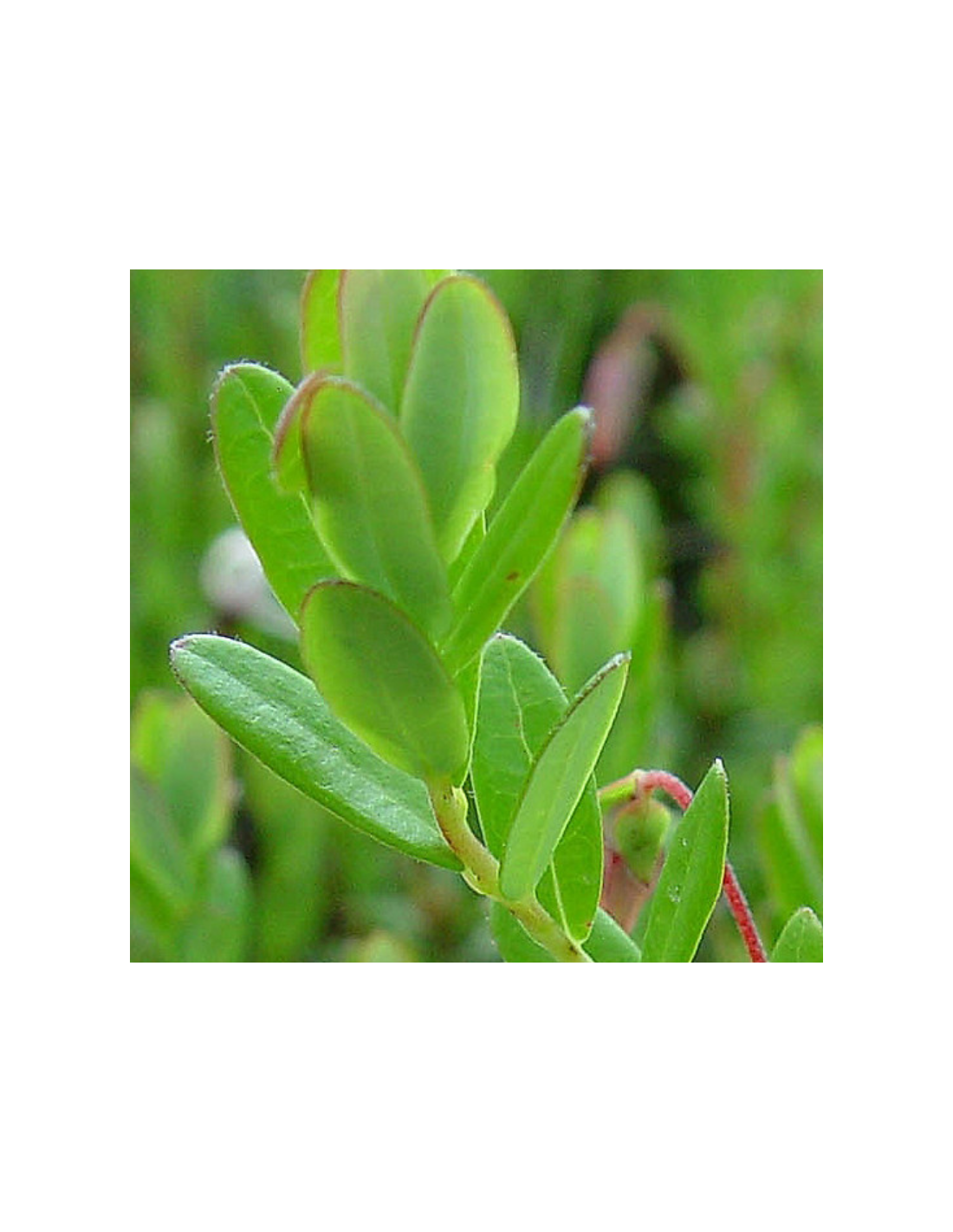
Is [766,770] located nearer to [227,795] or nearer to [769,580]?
[769,580]

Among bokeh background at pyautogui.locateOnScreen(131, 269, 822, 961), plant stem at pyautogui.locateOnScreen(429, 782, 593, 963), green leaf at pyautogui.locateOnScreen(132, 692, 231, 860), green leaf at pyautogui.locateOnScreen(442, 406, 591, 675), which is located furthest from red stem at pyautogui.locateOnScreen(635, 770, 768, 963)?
bokeh background at pyautogui.locateOnScreen(131, 269, 822, 961)

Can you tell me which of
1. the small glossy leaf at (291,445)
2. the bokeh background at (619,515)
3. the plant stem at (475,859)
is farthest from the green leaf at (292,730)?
the bokeh background at (619,515)

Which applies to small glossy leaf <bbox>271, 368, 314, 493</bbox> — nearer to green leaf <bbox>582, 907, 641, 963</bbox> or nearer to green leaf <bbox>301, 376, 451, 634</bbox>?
green leaf <bbox>301, 376, 451, 634</bbox>

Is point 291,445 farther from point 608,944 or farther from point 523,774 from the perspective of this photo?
point 608,944

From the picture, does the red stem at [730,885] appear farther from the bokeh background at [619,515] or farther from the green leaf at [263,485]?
the bokeh background at [619,515]
